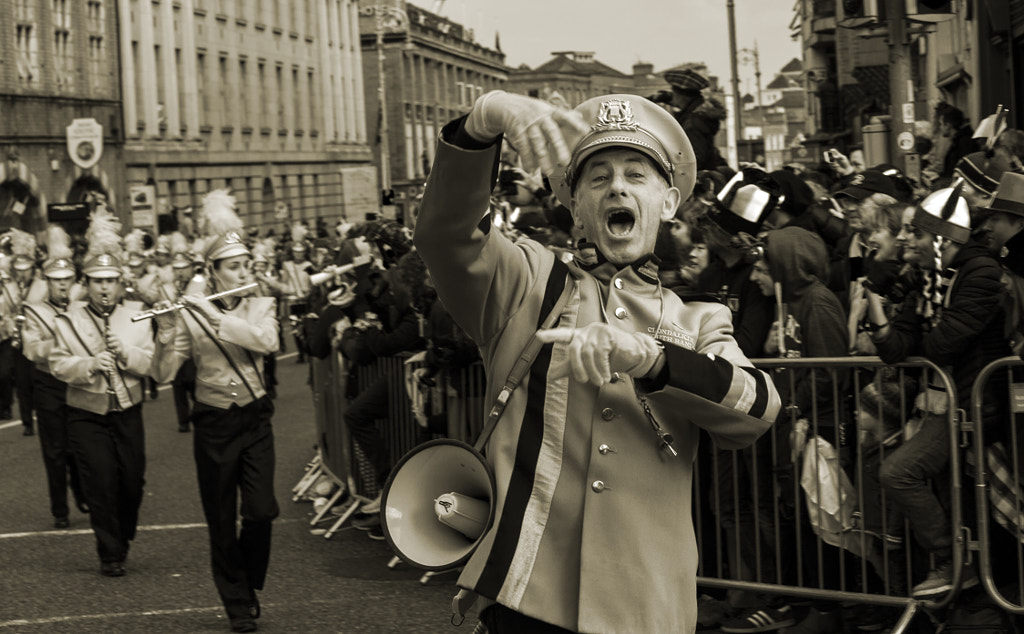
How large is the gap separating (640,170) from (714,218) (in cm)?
464

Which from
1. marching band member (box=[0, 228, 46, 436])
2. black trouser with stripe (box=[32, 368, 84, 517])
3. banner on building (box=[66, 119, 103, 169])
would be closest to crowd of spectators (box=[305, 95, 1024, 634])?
black trouser with stripe (box=[32, 368, 84, 517])

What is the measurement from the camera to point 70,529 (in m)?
10.8

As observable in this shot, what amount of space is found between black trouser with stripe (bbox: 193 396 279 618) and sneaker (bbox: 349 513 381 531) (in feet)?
8.04

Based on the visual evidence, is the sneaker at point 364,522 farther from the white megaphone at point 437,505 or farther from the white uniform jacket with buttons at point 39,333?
the white megaphone at point 437,505

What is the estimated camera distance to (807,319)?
7.30 m

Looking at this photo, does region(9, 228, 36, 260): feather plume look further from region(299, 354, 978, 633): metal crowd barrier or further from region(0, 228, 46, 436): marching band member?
region(299, 354, 978, 633): metal crowd barrier

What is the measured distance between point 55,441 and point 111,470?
6.87 feet

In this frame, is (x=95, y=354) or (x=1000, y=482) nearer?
(x=1000, y=482)

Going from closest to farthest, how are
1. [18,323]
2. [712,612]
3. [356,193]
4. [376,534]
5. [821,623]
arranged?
[821,623] → [712,612] → [376,534] → [18,323] → [356,193]

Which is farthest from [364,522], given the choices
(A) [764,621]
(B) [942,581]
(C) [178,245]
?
(C) [178,245]

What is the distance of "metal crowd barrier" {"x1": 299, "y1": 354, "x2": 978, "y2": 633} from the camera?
6.65 m

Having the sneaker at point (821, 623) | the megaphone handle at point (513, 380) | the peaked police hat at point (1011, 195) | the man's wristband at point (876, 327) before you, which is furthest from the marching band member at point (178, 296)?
the megaphone handle at point (513, 380)

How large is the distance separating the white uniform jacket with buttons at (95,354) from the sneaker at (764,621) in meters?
4.12

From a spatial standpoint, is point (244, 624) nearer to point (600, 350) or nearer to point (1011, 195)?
point (1011, 195)
